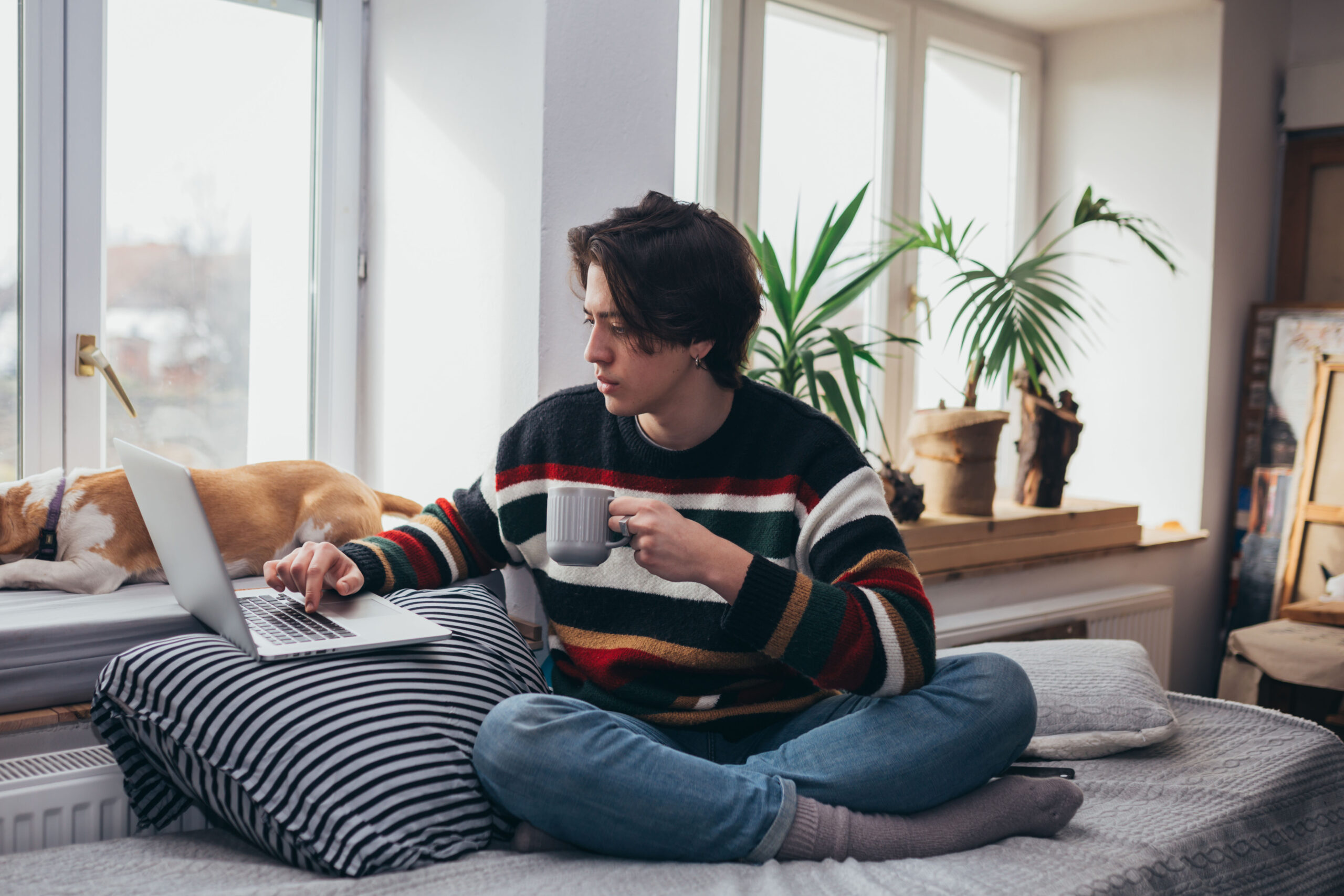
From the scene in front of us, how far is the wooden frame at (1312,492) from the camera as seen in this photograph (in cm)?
290

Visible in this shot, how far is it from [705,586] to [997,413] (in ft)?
4.83

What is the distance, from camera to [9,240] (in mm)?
1804

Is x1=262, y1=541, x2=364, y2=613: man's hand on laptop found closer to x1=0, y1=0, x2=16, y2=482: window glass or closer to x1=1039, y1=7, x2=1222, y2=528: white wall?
x1=0, y1=0, x2=16, y2=482: window glass

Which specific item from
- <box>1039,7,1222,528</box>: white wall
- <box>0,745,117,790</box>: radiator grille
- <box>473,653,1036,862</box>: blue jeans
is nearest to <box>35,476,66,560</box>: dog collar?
<box>0,745,117,790</box>: radiator grille

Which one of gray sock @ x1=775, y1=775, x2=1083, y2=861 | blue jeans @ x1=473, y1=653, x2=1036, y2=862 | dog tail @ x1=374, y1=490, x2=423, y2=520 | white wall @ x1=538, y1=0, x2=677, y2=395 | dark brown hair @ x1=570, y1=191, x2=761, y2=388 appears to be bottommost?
gray sock @ x1=775, y1=775, x2=1083, y2=861

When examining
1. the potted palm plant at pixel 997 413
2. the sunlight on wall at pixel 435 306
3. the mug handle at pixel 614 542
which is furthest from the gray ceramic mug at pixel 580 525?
the potted palm plant at pixel 997 413

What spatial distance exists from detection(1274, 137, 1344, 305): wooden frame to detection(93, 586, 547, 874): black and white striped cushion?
299 cm

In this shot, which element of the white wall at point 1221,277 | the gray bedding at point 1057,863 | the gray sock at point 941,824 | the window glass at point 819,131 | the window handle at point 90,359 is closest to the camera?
the gray bedding at point 1057,863

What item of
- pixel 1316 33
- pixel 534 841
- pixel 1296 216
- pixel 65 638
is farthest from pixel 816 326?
pixel 1316 33

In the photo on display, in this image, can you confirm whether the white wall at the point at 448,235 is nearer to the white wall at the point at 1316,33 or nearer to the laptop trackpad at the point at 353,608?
the laptop trackpad at the point at 353,608

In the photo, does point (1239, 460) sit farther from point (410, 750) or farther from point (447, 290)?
point (410, 750)

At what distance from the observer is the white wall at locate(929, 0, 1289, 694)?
3.04 metres

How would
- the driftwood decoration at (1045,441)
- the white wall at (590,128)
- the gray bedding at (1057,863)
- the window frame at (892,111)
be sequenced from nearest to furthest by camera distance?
the gray bedding at (1057,863) < the white wall at (590,128) < the window frame at (892,111) < the driftwood decoration at (1045,441)

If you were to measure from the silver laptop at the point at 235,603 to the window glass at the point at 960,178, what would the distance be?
6.62 ft
